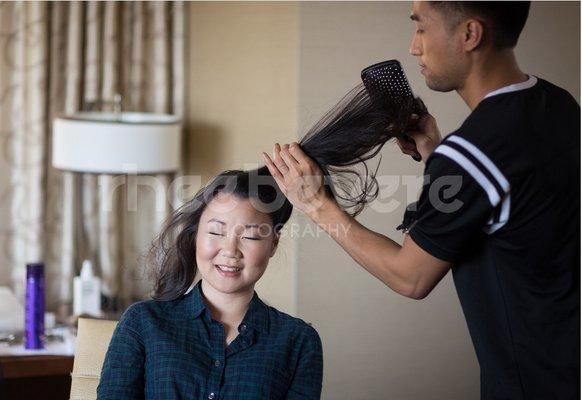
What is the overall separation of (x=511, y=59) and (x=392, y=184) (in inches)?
46.6

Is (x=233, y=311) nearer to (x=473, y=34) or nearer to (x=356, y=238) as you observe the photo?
(x=356, y=238)

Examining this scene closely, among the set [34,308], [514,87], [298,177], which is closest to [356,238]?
[298,177]

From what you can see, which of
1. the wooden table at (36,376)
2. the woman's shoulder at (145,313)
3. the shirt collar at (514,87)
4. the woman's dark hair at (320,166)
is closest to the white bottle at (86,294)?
the wooden table at (36,376)

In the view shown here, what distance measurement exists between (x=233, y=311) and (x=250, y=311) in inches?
1.3

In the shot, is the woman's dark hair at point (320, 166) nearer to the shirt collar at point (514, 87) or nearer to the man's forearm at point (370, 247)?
the man's forearm at point (370, 247)

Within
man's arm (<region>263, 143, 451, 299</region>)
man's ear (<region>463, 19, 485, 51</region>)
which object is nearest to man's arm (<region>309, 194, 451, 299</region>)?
man's arm (<region>263, 143, 451, 299</region>)

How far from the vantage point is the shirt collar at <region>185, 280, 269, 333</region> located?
5.36 ft

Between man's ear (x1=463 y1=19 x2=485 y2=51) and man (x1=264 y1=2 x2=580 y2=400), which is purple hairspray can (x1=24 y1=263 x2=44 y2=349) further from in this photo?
man's ear (x1=463 y1=19 x2=485 y2=51)

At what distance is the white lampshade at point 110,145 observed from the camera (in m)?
3.09

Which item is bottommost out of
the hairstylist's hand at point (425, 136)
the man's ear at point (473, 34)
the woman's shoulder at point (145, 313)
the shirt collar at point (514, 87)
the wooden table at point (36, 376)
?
the wooden table at point (36, 376)

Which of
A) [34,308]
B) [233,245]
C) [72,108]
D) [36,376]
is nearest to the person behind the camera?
[233,245]

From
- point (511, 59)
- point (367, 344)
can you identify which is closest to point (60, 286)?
point (367, 344)

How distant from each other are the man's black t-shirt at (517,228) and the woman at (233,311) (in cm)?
30

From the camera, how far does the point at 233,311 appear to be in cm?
166
